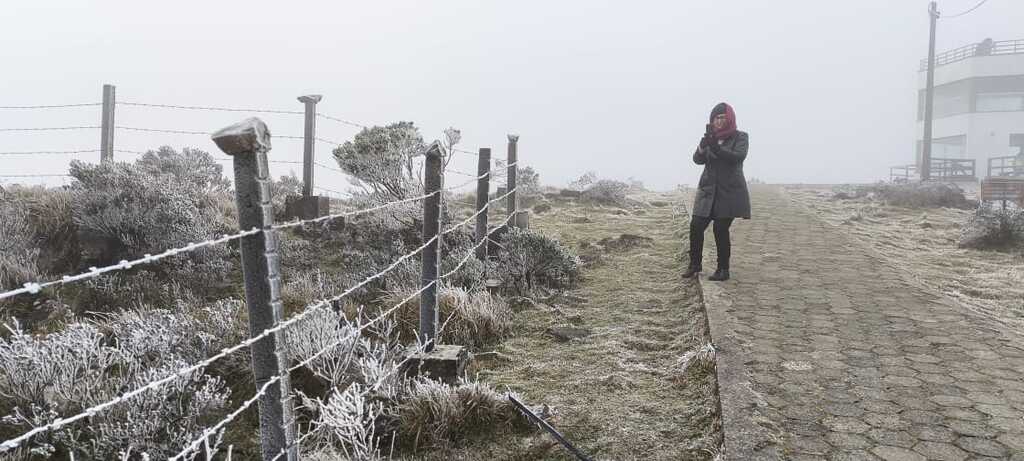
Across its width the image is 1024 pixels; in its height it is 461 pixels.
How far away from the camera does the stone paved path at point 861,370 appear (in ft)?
11.0

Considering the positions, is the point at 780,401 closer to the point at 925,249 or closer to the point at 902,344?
the point at 902,344

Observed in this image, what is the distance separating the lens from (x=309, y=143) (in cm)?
992

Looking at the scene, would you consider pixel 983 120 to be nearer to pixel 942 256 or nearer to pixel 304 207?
pixel 942 256

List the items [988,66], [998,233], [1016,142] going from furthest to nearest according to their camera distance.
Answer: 1. [988,66]
2. [1016,142]
3. [998,233]

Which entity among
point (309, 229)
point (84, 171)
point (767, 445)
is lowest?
point (767, 445)

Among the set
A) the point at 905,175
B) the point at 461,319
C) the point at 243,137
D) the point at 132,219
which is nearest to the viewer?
the point at 243,137

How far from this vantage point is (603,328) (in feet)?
18.9


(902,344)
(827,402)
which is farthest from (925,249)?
(827,402)

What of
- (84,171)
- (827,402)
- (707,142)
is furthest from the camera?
(84,171)

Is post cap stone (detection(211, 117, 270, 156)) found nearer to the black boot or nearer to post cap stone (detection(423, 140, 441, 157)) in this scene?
post cap stone (detection(423, 140, 441, 157))

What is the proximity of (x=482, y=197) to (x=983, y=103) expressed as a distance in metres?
49.5

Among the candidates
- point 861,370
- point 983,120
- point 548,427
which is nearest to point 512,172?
point 861,370

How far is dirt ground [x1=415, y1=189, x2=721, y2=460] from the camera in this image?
11.6 feet

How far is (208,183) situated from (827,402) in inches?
444
